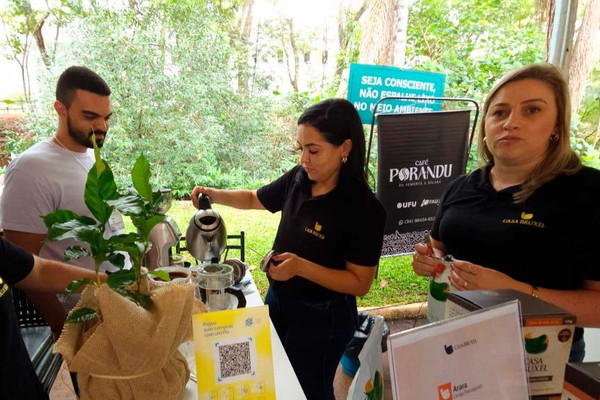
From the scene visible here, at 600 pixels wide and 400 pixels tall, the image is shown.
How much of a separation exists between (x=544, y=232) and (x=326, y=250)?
0.71 meters

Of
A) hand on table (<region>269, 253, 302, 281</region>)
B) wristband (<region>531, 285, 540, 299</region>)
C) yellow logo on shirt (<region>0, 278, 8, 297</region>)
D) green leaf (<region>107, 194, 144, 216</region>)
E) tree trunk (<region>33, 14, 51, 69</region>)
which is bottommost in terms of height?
hand on table (<region>269, 253, 302, 281</region>)

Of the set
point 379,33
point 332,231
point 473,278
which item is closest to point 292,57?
point 379,33

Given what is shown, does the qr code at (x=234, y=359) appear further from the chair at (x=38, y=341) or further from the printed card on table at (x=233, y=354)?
the chair at (x=38, y=341)

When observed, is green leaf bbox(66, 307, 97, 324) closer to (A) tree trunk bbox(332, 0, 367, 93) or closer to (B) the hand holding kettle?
(B) the hand holding kettle

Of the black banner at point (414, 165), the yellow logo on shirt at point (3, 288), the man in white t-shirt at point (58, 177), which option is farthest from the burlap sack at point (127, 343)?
the black banner at point (414, 165)

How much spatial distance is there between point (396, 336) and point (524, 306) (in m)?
0.31

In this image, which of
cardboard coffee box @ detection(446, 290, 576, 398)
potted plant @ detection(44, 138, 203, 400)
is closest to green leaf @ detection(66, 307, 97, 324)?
potted plant @ detection(44, 138, 203, 400)

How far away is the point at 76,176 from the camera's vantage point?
172cm

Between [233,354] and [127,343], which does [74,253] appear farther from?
[233,354]

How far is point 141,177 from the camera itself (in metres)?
0.77

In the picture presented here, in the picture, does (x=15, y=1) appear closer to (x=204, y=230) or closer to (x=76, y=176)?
(x=76, y=176)

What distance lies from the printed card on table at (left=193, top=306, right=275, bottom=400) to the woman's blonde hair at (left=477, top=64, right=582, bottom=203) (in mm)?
935

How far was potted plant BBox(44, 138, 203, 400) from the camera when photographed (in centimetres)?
70

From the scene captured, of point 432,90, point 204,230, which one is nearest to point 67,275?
point 204,230
